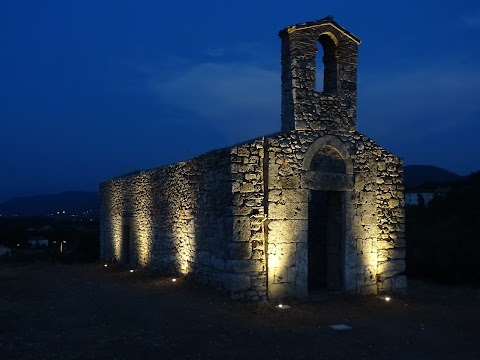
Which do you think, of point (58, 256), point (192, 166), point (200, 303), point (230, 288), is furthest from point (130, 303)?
point (58, 256)

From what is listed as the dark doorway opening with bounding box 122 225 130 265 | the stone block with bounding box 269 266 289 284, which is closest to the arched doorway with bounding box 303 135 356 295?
the stone block with bounding box 269 266 289 284

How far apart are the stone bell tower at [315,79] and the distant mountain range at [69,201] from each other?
293ft

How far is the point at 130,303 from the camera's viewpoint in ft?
30.9

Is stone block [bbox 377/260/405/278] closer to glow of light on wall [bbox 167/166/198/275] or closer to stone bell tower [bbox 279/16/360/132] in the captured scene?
stone bell tower [bbox 279/16/360/132]

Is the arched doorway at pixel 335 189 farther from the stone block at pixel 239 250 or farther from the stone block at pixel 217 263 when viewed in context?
the stone block at pixel 217 263

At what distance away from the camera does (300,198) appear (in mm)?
10031

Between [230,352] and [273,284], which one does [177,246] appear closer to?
[273,284]

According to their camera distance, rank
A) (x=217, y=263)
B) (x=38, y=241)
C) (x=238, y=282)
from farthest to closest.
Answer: (x=38, y=241) < (x=217, y=263) < (x=238, y=282)

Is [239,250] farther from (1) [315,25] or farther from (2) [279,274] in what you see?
(1) [315,25]

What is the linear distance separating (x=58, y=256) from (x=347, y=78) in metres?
17.4

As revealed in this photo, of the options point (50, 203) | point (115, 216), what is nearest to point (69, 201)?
point (50, 203)

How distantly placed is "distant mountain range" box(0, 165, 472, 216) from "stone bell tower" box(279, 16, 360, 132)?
293 ft

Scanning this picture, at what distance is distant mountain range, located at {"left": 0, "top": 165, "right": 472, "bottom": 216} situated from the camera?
9956cm

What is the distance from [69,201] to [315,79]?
116 m
